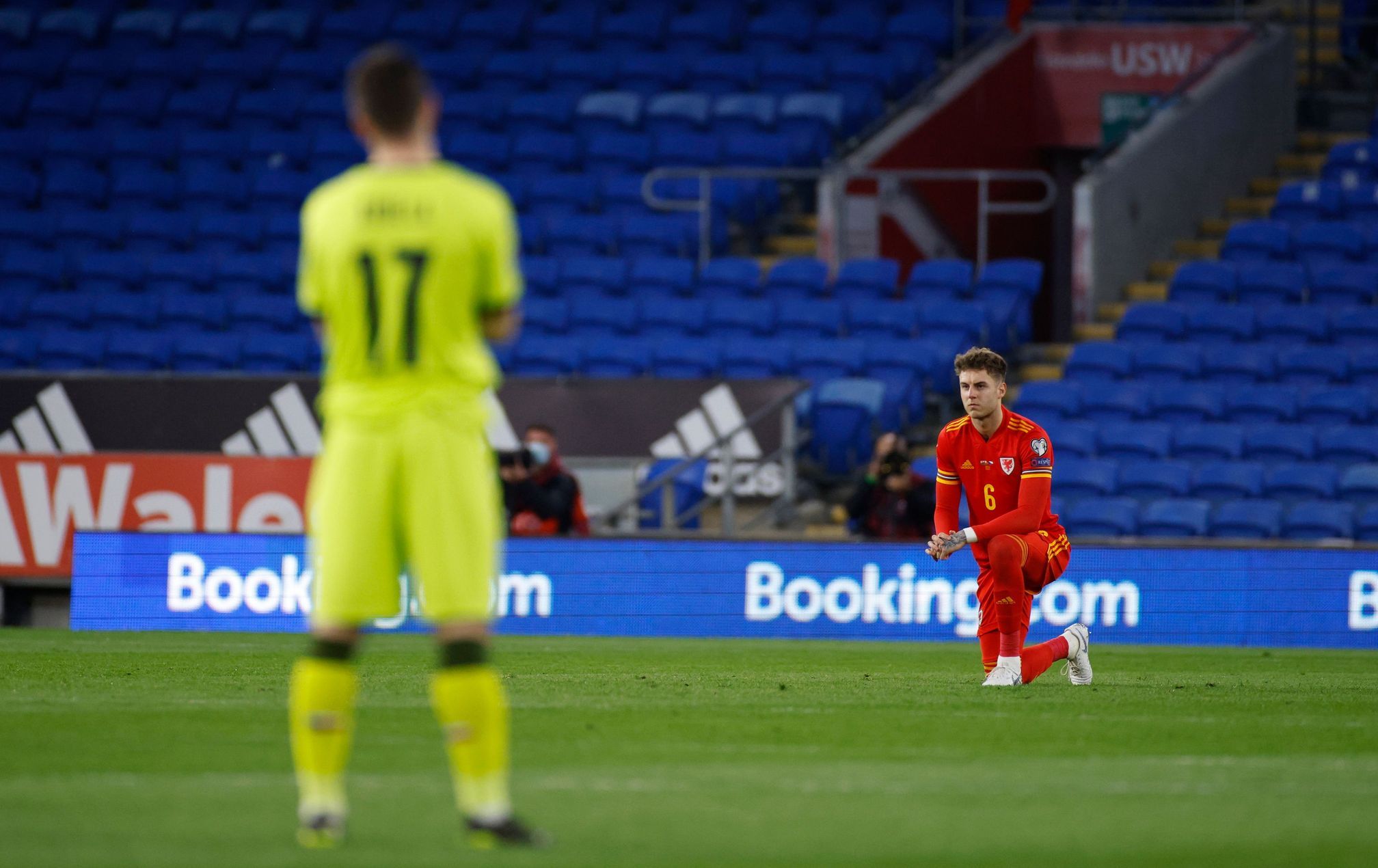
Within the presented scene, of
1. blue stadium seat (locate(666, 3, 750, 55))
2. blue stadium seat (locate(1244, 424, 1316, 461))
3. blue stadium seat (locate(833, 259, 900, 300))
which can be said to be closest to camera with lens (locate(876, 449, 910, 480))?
blue stadium seat (locate(1244, 424, 1316, 461))

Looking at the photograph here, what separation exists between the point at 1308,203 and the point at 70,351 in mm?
13111

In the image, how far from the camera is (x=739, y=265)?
2198cm

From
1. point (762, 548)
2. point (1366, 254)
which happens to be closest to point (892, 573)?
point (762, 548)

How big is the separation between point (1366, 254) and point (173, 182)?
1335 centimetres

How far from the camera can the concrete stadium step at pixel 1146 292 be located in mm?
22828

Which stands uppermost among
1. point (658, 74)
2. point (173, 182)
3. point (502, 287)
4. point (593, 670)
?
point (658, 74)

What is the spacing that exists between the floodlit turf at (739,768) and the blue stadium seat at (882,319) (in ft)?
30.1

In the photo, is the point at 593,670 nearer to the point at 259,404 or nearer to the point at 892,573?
the point at 892,573

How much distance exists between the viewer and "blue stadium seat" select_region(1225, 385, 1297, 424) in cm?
1917

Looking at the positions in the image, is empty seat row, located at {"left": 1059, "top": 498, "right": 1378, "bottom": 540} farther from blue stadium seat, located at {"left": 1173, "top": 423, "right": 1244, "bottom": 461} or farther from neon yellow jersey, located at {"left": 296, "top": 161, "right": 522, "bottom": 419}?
neon yellow jersey, located at {"left": 296, "top": 161, "right": 522, "bottom": 419}

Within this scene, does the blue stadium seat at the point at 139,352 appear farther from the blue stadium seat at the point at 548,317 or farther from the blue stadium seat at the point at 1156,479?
the blue stadium seat at the point at 1156,479

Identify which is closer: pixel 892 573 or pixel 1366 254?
pixel 892 573

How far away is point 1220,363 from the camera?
19.9m

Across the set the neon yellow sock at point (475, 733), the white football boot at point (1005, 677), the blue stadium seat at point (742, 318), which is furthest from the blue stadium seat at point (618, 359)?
the neon yellow sock at point (475, 733)
